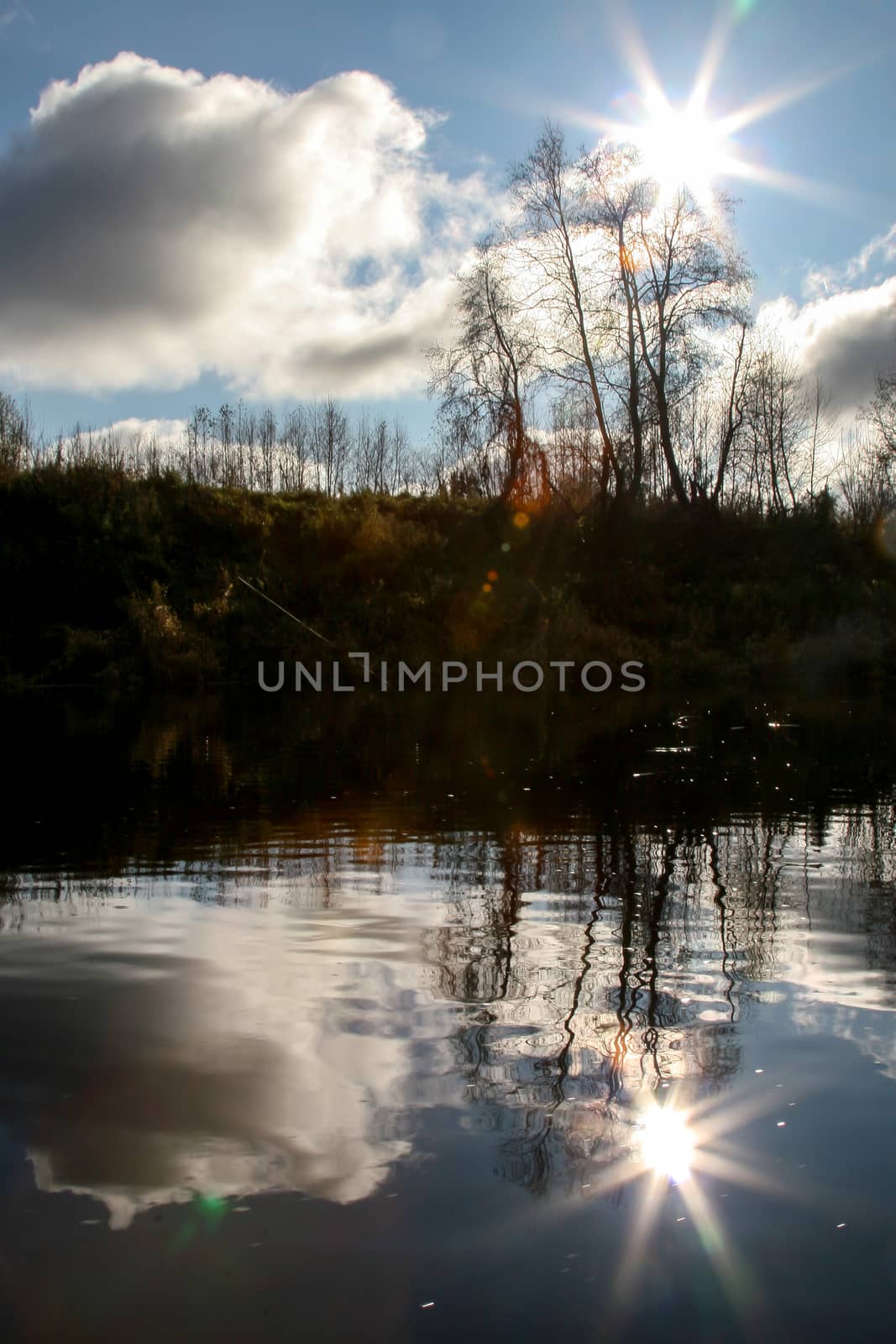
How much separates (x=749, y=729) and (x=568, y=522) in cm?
2159

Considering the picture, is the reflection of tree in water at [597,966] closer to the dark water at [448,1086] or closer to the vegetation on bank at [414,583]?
the dark water at [448,1086]

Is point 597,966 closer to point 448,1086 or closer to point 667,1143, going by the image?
point 448,1086

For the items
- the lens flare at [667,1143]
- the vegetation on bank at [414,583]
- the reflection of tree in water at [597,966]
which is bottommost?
the lens flare at [667,1143]

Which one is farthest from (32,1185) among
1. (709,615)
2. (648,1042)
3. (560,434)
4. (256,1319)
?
(560,434)

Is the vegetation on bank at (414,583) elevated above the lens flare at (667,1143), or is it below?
above

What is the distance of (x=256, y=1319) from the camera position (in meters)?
2.33

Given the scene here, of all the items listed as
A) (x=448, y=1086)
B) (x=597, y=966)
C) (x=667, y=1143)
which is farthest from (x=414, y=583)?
(x=667, y=1143)

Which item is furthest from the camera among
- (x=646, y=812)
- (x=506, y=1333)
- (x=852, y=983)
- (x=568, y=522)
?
(x=568, y=522)

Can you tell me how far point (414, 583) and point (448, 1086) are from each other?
3312 cm

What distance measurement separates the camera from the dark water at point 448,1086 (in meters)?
2.44

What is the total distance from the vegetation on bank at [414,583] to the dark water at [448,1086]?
24439 millimetres

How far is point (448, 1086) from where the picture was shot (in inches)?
136

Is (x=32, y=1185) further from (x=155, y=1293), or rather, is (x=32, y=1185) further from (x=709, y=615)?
(x=709, y=615)

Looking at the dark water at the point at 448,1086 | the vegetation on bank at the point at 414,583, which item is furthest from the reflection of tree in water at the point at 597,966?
the vegetation on bank at the point at 414,583
